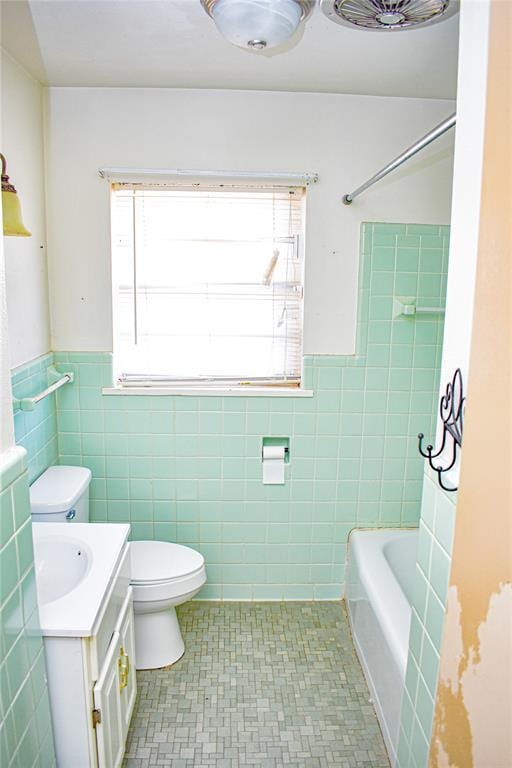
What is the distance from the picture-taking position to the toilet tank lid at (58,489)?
2.02 m

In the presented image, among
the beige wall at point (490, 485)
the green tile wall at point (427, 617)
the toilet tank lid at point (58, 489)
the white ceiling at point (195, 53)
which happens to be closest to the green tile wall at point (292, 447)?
the toilet tank lid at point (58, 489)

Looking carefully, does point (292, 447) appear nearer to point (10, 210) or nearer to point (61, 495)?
point (61, 495)

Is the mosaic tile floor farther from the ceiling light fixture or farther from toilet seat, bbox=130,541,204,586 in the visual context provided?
the ceiling light fixture

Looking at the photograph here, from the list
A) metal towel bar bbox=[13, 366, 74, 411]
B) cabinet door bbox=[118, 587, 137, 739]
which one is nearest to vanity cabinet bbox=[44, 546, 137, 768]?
cabinet door bbox=[118, 587, 137, 739]

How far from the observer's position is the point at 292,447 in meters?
2.57

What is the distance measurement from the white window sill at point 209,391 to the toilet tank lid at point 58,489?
1.27 ft

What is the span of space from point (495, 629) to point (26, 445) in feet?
6.09

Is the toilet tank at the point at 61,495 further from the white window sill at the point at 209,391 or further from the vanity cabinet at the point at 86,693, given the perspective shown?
the vanity cabinet at the point at 86,693

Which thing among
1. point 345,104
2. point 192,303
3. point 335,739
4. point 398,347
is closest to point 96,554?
point 335,739

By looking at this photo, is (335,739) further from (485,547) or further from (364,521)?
Result: (485,547)

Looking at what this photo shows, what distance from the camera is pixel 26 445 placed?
2152 mm

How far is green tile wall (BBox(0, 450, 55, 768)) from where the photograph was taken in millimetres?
1123

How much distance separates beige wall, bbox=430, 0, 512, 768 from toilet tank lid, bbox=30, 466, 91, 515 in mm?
1554

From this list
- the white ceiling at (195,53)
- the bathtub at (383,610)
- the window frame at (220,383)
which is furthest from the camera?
the window frame at (220,383)
